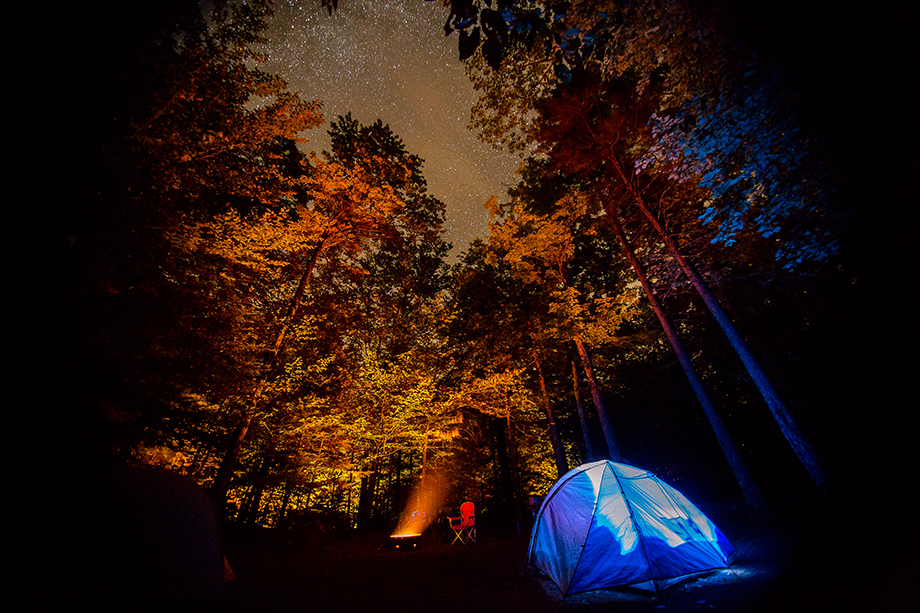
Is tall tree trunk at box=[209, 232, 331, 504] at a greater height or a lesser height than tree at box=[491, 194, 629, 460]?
lesser

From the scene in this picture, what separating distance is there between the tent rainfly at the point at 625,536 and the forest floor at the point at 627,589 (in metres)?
0.22

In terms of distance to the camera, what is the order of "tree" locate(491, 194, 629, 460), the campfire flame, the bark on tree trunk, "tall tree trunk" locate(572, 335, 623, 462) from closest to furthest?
the bark on tree trunk, "tall tree trunk" locate(572, 335, 623, 462), "tree" locate(491, 194, 629, 460), the campfire flame

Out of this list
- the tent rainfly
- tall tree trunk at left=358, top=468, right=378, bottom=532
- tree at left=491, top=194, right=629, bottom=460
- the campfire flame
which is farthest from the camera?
tall tree trunk at left=358, top=468, right=378, bottom=532

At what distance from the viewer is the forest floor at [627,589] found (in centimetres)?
349

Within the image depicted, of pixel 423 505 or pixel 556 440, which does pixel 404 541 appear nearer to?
pixel 423 505

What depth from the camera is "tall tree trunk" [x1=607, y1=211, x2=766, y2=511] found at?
739 centimetres

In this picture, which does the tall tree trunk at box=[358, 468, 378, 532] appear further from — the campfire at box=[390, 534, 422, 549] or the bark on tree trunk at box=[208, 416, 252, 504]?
the bark on tree trunk at box=[208, 416, 252, 504]

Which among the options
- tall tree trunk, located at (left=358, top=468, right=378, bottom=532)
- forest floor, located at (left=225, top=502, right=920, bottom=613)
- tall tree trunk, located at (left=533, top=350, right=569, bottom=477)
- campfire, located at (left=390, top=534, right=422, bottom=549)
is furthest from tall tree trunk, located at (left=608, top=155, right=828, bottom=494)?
tall tree trunk, located at (left=358, top=468, right=378, bottom=532)

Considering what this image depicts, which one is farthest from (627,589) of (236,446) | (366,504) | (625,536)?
(366,504)

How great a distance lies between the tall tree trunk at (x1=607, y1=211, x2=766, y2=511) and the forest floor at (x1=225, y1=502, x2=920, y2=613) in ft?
2.21

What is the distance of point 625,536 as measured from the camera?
14.7ft

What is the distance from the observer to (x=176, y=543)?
295 centimetres

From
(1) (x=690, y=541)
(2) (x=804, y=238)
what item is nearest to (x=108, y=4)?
(1) (x=690, y=541)

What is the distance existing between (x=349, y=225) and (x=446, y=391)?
7.24 m
